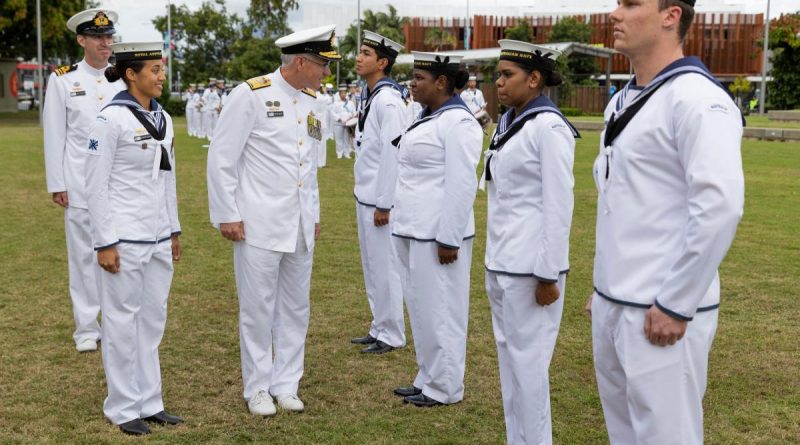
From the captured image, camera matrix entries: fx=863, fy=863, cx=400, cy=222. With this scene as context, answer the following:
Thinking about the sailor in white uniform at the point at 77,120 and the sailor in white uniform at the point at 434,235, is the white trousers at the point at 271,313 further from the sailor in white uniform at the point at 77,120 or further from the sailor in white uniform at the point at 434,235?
the sailor in white uniform at the point at 77,120

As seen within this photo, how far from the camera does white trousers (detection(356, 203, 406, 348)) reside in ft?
21.3

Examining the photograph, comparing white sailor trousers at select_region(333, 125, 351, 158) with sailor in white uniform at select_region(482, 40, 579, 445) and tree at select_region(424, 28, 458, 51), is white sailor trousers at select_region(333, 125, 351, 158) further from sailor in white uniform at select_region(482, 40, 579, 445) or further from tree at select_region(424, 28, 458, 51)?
tree at select_region(424, 28, 458, 51)

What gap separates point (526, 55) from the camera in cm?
420

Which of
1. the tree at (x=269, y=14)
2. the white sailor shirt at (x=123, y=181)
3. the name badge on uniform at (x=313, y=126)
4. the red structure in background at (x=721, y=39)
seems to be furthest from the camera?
the red structure in background at (x=721, y=39)

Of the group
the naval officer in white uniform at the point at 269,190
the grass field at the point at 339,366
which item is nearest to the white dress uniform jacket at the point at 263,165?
the naval officer in white uniform at the point at 269,190

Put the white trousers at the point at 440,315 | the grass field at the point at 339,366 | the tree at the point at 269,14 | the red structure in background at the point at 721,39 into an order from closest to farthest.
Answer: the grass field at the point at 339,366 → the white trousers at the point at 440,315 → the tree at the point at 269,14 → the red structure in background at the point at 721,39

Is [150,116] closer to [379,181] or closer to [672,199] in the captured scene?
[379,181]

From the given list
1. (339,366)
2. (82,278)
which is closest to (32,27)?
(82,278)

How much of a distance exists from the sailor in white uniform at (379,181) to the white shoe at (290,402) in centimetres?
129

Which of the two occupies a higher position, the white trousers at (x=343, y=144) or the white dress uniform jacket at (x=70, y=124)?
the white dress uniform jacket at (x=70, y=124)

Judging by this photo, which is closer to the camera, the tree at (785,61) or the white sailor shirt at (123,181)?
the white sailor shirt at (123,181)

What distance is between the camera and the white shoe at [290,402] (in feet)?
16.8

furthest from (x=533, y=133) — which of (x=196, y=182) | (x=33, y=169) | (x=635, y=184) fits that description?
(x=33, y=169)

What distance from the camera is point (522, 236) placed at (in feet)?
13.6
